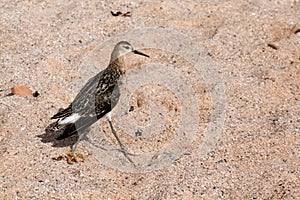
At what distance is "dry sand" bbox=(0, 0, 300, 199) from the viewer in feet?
17.7

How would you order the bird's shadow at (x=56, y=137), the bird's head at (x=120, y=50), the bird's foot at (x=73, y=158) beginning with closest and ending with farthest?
the bird's foot at (x=73, y=158) < the bird's shadow at (x=56, y=137) < the bird's head at (x=120, y=50)

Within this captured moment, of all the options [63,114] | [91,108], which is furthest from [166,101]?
[63,114]

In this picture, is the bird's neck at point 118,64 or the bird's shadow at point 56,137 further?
the bird's neck at point 118,64

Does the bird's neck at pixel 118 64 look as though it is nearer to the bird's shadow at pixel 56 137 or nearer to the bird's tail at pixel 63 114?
the bird's tail at pixel 63 114

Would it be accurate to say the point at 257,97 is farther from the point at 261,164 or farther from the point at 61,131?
the point at 61,131

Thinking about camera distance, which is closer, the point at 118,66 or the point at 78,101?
the point at 78,101

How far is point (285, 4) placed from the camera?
848cm

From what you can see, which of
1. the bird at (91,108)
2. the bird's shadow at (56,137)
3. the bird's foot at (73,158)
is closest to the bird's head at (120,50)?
the bird at (91,108)

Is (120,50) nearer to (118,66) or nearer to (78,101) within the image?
(118,66)

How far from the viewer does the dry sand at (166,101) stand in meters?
5.39

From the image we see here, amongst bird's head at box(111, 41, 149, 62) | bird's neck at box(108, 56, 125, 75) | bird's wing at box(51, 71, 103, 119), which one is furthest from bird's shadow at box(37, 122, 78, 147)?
bird's head at box(111, 41, 149, 62)

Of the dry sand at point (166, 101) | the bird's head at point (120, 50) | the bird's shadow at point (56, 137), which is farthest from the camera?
the bird's head at point (120, 50)

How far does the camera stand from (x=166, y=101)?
662 centimetres

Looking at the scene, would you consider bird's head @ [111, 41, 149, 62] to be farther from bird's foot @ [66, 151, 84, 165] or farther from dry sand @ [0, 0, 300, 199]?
bird's foot @ [66, 151, 84, 165]
